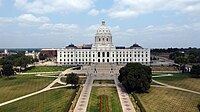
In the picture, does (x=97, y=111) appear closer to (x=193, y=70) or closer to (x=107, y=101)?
(x=107, y=101)

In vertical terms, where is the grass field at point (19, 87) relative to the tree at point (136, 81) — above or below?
below

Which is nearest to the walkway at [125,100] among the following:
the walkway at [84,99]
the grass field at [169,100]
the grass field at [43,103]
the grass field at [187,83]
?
the grass field at [169,100]

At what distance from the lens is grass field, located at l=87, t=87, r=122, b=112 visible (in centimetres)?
4988

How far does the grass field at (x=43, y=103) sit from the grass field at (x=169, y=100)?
1796 centimetres

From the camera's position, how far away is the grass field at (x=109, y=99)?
49875 mm

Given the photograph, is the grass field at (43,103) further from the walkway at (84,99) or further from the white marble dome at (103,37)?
the white marble dome at (103,37)

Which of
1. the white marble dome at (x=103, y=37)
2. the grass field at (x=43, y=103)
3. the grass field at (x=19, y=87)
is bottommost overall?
the grass field at (x=43, y=103)

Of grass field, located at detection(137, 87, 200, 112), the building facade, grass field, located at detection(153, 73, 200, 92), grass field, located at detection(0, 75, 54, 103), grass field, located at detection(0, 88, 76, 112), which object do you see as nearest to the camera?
grass field, located at detection(137, 87, 200, 112)

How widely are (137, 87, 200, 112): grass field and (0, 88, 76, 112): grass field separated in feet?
58.9

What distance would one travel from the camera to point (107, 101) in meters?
55.8

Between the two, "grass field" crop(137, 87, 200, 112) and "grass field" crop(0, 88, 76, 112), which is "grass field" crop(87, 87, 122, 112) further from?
"grass field" crop(137, 87, 200, 112)

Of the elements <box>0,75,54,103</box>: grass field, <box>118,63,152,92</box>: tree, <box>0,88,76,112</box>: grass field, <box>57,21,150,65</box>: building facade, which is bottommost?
<box>0,88,76,112</box>: grass field

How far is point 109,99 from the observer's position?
189 feet

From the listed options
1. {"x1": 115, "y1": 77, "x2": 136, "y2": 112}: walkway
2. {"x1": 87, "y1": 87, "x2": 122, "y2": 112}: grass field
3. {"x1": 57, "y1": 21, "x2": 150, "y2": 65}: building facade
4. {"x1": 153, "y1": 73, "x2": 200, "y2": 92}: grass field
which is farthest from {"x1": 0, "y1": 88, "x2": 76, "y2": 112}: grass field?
{"x1": 57, "y1": 21, "x2": 150, "y2": 65}: building facade
